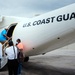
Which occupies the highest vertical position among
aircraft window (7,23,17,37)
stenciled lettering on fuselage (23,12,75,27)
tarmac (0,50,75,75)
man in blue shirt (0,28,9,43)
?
stenciled lettering on fuselage (23,12,75,27)

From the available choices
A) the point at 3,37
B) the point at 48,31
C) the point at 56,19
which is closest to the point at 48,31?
the point at 48,31

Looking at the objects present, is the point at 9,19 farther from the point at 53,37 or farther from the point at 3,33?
the point at 53,37

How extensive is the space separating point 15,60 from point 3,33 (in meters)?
3.37

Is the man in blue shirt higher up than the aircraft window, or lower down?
lower down

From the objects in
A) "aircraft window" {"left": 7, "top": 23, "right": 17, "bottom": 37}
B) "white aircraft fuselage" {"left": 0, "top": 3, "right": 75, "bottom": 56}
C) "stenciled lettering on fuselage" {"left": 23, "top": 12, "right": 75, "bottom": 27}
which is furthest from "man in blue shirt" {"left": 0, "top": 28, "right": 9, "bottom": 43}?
"stenciled lettering on fuselage" {"left": 23, "top": 12, "right": 75, "bottom": 27}

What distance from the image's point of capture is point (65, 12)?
8.07 m

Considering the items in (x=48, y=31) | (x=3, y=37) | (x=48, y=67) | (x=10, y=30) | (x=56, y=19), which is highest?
(x=56, y=19)

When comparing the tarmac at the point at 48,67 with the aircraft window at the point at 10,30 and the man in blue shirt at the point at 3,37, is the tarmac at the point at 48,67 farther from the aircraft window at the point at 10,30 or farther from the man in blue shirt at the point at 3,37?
the aircraft window at the point at 10,30

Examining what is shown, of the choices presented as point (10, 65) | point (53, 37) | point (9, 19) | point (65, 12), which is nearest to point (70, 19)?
point (65, 12)

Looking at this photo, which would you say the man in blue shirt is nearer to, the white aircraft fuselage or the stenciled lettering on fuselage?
the white aircraft fuselage

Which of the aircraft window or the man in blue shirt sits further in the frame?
the aircraft window

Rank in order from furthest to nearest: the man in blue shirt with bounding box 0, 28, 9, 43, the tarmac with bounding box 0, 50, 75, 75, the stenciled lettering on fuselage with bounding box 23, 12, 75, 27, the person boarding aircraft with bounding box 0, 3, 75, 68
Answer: the man in blue shirt with bounding box 0, 28, 9, 43 → the tarmac with bounding box 0, 50, 75, 75 → the person boarding aircraft with bounding box 0, 3, 75, 68 → the stenciled lettering on fuselage with bounding box 23, 12, 75, 27

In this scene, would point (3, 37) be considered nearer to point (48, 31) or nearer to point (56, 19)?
point (48, 31)

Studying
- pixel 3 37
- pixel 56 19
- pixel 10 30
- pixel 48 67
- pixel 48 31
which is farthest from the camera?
pixel 48 67
